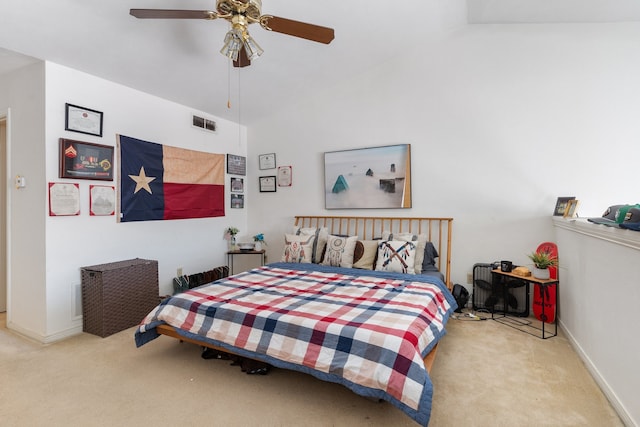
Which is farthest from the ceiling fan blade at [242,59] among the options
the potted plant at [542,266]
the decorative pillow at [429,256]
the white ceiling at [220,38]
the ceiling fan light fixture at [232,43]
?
the potted plant at [542,266]

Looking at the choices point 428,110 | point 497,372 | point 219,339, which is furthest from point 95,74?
point 497,372

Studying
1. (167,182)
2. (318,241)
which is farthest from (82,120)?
(318,241)

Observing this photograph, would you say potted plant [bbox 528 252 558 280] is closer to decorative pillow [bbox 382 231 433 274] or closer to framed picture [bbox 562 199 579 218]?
framed picture [bbox 562 199 579 218]

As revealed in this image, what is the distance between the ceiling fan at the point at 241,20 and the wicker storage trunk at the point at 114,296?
217cm

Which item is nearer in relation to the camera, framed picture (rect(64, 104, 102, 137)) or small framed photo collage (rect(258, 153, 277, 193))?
framed picture (rect(64, 104, 102, 137))

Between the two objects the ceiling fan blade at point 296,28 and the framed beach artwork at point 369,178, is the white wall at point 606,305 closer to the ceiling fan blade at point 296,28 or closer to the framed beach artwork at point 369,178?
the framed beach artwork at point 369,178

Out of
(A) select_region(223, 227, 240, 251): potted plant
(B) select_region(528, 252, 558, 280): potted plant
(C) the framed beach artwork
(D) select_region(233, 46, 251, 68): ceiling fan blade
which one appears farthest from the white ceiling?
(B) select_region(528, 252, 558, 280): potted plant

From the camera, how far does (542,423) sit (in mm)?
1687

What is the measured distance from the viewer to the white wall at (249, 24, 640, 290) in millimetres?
3000

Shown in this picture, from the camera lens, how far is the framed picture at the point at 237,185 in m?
4.72

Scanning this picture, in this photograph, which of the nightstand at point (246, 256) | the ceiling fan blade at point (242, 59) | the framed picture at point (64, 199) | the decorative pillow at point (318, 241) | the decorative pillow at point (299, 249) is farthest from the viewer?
the nightstand at point (246, 256)

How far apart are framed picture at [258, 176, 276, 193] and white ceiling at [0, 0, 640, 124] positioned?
120 centimetres

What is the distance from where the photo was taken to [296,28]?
2129 mm

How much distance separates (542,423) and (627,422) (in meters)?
0.42
